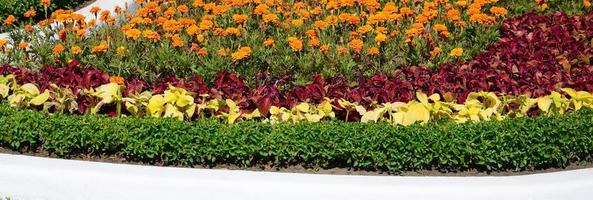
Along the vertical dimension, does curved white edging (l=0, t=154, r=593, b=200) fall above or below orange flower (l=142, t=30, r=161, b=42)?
below

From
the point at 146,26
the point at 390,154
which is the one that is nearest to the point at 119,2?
the point at 146,26

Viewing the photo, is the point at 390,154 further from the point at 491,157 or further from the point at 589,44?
the point at 589,44

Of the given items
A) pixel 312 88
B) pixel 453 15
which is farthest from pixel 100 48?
pixel 453 15

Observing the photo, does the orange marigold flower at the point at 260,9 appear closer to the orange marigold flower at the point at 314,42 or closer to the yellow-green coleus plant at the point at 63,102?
the orange marigold flower at the point at 314,42

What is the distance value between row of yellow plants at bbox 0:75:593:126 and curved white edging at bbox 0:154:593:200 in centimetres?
63

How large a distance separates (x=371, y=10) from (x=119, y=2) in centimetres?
337

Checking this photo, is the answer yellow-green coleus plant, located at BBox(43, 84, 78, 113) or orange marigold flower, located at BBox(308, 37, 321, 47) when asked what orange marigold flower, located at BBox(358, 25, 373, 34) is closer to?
orange marigold flower, located at BBox(308, 37, 321, 47)

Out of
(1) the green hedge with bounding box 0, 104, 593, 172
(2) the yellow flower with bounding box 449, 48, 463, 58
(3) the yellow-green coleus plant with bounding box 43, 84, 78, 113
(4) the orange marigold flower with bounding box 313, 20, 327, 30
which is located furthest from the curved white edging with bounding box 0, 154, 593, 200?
(4) the orange marigold flower with bounding box 313, 20, 327, 30

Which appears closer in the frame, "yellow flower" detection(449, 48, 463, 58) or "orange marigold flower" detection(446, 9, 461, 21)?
"yellow flower" detection(449, 48, 463, 58)

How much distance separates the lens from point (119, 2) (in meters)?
10.6

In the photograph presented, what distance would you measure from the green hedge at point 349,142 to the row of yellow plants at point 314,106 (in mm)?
224

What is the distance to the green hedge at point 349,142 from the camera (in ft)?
18.2

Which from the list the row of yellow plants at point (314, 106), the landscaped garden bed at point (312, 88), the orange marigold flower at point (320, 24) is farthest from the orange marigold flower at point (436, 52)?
the row of yellow plants at point (314, 106)

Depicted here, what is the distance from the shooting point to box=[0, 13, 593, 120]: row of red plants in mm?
6312
